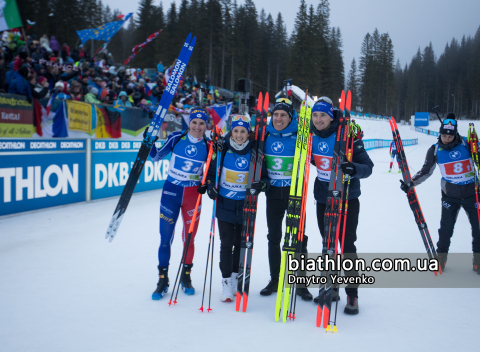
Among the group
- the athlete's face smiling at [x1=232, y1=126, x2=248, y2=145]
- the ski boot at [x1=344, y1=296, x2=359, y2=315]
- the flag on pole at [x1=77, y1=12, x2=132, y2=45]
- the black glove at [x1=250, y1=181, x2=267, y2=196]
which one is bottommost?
the ski boot at [x1=344, y1=296, x2=359, y2=315]

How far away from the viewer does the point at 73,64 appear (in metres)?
12.5

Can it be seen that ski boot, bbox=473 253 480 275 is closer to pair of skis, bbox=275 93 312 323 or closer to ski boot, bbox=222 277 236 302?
pair of skis, bbox=275 93 312 323

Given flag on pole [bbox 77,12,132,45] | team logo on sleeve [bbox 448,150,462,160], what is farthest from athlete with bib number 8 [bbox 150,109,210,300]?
flag on pole [bbox 77,12,132,45]

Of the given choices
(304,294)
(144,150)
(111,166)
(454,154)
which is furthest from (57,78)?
(454,154)

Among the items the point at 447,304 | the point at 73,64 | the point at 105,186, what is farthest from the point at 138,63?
the point at 447,304

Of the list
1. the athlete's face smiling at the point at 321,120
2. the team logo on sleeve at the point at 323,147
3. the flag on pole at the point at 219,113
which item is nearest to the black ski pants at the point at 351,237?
the team logo on sleeve at the point at 323,147

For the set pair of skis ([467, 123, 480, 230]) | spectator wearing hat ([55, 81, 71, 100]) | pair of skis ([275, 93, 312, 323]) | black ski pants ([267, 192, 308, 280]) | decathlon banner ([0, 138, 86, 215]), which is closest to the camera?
pair of skis ([275, 93, 312, 323])

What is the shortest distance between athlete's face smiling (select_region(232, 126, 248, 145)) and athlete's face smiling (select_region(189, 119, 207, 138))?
40 cm

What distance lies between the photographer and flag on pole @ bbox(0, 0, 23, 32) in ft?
25.4

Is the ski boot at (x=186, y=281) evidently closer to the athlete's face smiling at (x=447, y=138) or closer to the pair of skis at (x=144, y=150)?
the pair of skis at (x=144, y=150)

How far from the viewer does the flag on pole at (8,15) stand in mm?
7750

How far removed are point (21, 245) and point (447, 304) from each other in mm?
5269

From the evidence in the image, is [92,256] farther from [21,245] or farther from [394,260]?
[394,260]

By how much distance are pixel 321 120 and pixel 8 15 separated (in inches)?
329
